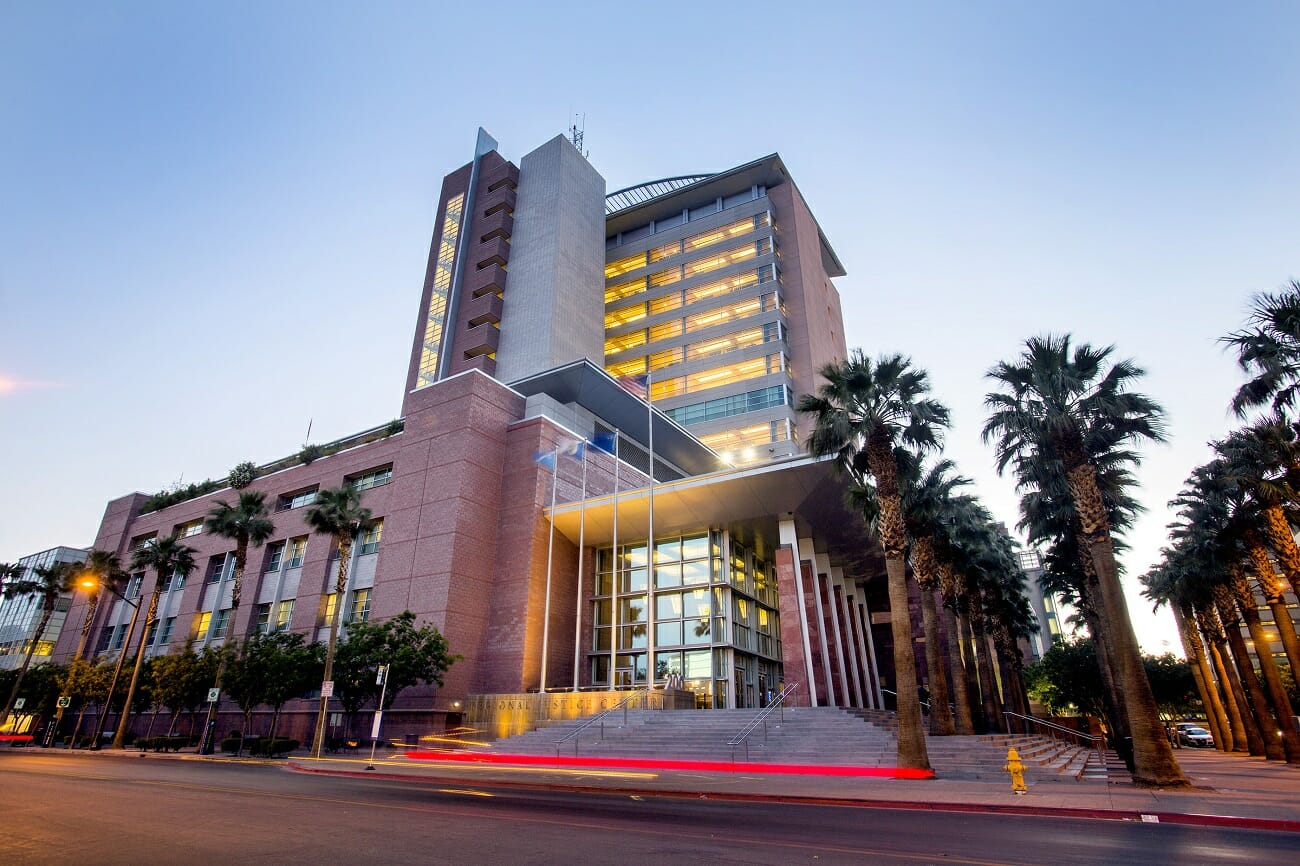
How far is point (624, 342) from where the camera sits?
73.6 metres

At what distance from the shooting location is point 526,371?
2313 inches

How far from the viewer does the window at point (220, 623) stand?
45.2m

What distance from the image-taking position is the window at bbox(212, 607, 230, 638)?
4519cm

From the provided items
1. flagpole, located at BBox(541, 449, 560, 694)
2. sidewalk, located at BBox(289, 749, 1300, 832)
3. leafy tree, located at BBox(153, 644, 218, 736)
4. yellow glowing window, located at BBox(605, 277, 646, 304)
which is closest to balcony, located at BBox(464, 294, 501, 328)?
yellow glowing window, located at BBox(605, 277, 646, 304)

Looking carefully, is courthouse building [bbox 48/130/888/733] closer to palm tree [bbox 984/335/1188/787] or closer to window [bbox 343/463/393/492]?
window [bbox 343/463/393/492]

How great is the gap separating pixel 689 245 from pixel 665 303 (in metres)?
7.91

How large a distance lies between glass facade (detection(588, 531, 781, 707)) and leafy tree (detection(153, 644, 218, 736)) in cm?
2130

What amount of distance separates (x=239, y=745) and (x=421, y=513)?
14360 millimetres

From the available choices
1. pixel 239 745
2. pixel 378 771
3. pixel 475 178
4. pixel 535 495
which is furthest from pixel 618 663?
pixel 475 178

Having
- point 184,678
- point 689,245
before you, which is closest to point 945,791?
point 184,678

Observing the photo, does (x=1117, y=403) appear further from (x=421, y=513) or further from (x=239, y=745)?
(x=239, y=745)

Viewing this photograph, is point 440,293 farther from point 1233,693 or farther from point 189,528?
point 1233,693

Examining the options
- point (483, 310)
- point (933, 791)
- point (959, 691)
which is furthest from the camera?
point (483, 310)

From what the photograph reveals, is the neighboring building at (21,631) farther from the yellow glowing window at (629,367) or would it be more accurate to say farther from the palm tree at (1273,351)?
the palm tree at (1273,351)
